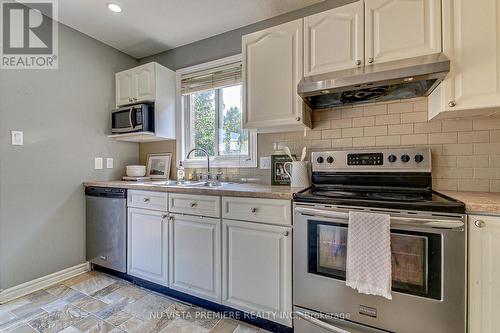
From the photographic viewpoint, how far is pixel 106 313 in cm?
180

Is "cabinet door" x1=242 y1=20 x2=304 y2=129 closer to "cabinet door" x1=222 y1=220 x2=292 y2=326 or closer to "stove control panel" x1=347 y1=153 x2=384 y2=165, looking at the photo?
"stove control panel" x1=347 y1=153 x2=384 y2=165

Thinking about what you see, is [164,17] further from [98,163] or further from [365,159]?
[365,159]

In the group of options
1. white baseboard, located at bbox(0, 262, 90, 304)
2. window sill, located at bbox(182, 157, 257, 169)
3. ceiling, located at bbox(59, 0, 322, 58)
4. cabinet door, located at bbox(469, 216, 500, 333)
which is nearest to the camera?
cabinet door, located at bbox(469, 216, 500, 333)

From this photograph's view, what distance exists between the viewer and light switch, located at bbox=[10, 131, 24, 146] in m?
2.02

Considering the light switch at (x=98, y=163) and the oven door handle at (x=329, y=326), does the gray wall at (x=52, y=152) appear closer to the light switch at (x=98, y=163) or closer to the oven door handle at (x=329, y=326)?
the light switch at (x=98, y=163)

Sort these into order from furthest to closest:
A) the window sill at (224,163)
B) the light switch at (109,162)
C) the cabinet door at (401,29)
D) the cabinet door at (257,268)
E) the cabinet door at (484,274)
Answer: the light switch at (109,162)
the window sill at (224,163)
the cabinet door at (257,268)
the cabinet door at (401,29)
the cabinet door at (484,274)

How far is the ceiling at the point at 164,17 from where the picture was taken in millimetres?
2062

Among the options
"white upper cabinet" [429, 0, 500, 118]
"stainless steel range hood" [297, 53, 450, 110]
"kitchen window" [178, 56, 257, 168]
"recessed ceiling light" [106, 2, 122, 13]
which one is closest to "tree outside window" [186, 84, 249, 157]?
"kitchen window" [178, 56, 257, 168]

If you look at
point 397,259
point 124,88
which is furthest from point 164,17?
point 397,259

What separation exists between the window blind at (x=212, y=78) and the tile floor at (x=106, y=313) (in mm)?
2083

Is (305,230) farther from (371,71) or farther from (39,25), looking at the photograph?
(39,25)

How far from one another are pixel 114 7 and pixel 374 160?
2.53 metres

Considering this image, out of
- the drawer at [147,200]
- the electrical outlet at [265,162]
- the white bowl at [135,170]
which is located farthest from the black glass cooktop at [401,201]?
the white bowl at [135,170]

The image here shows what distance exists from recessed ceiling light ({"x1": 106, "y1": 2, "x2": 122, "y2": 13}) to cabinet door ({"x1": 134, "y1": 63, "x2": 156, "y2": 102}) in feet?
1.75
